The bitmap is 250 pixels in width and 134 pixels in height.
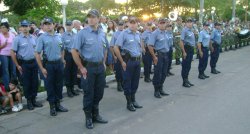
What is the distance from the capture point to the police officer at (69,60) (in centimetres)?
825

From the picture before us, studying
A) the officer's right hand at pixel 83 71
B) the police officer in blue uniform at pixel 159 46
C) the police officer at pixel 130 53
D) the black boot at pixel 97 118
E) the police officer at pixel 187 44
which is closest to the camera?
the officer's right hand at pixel 83 71

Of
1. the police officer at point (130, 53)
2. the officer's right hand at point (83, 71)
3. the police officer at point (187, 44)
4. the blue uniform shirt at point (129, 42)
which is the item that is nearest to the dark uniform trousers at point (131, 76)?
the police officer at point (130, 53)

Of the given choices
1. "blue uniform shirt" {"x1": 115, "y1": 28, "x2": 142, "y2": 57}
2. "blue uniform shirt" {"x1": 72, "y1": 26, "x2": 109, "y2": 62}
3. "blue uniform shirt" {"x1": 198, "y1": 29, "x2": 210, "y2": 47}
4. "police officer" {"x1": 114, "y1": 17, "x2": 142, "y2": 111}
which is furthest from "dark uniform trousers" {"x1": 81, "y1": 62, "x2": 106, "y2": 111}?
"blue uniform shirt" {"x1": 198, "y1": 29, "x2": 210, "y2": 47}

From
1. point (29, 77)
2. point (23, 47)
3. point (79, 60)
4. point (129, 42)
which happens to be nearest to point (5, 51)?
point (23, 47)

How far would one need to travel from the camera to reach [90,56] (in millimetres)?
5637

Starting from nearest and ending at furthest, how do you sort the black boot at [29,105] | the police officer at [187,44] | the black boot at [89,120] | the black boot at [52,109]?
the black boot at [89,120] → the black boot at [52,109] → the black boot at [29,105] → the police officer at [187,44]

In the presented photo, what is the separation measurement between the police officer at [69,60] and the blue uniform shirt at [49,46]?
1743 millimetres

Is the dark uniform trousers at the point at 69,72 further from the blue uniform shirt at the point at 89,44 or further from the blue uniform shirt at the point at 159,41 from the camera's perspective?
the blue uniform shirt at the point at 89,44

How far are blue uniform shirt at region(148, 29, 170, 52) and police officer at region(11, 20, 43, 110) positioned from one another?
9.11 feet

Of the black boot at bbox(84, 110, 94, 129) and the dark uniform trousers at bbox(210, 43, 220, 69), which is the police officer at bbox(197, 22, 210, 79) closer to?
the dark uniform trousers at bbox(210, 43, 220, 69)

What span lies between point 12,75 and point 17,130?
254 centimetres

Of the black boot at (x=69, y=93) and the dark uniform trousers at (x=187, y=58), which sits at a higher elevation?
the dark uniform trousers at (x=187, y=58)

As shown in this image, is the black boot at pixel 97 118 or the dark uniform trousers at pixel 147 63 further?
→ the dark uniform trousers at pixel 147 63

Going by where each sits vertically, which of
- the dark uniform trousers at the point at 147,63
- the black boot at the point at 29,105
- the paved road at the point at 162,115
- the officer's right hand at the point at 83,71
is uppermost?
the officer's right hand at the point at 83,71
